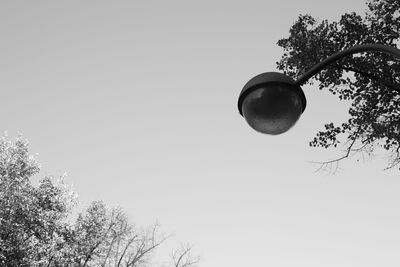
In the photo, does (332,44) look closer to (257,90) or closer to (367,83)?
(367,83)

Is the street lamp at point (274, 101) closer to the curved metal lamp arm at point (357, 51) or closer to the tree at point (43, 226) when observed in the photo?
the curved metal lamp arm at point (357, 51)

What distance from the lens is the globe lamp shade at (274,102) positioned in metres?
3.15

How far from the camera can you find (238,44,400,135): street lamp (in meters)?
3.15

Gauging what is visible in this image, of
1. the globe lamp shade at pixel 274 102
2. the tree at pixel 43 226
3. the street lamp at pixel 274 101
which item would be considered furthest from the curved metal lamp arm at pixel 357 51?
the tree at pixel 43 226

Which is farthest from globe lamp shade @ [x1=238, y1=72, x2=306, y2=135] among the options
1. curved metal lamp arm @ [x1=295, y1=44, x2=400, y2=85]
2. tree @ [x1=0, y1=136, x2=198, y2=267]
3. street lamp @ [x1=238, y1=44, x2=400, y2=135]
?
tree @ [x1=0, y1=136, x2=198, y2=267]

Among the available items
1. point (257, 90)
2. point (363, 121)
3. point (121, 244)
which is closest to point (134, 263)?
point (121, 244)

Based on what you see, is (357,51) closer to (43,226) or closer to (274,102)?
(274,102)

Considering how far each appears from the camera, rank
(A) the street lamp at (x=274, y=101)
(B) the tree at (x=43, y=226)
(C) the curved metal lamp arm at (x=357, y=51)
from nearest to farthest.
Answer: (C) the curved metal lamp arm at (x=357, y=51) < (A) the street lamp at (x=274, y=101) < (B) the tree at (x=43, y=226)

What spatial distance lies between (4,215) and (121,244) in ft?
33.3

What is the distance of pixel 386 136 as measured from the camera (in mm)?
10656

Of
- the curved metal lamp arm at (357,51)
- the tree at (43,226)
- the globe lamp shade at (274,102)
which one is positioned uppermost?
the tree at (43,226)

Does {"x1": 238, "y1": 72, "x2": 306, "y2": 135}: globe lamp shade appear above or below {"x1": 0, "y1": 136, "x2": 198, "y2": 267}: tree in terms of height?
below

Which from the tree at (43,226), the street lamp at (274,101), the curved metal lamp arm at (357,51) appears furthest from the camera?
the tree at (43,226)

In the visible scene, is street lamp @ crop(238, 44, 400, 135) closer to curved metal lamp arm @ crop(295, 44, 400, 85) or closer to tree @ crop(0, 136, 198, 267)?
curved metal lamp arm @ crop(295, 44, 400, 85)
